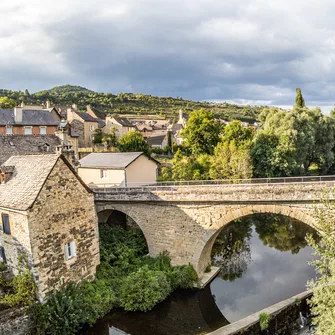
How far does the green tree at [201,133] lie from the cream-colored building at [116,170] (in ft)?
44.8

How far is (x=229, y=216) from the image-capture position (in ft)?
52.1

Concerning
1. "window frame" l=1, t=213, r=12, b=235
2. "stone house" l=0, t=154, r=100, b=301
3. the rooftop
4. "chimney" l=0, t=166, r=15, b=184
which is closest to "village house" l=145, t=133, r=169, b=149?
the rooftop

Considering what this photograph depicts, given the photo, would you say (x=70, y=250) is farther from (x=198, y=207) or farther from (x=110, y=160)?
(x=110, y=160)

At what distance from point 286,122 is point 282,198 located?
69.8ft

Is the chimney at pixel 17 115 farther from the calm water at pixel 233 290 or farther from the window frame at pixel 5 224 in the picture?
the calm water at pixel 233 290

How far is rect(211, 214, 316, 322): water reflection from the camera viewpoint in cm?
1673

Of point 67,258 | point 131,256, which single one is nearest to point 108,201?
point 131,256

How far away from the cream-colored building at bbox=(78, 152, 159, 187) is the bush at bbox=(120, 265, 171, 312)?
846 cm

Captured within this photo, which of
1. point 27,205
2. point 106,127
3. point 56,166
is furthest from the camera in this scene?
point 106,127

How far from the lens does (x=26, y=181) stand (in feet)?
49.1

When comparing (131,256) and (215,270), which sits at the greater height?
(131,256)

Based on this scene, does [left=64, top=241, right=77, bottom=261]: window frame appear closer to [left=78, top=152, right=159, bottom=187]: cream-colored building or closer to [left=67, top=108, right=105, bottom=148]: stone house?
[left=78, top=152, right=159, bottom=187]: cream-colored building

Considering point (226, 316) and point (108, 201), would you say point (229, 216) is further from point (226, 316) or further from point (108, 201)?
point (108, 201)

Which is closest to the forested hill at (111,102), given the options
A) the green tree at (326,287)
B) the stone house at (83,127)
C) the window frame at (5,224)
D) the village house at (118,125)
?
the village house at (118,125)
